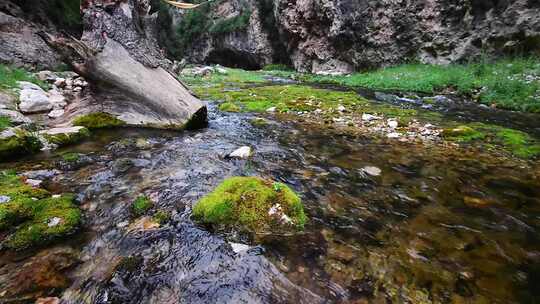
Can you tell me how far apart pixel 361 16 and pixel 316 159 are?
59.8 ft

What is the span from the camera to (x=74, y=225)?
2.91m

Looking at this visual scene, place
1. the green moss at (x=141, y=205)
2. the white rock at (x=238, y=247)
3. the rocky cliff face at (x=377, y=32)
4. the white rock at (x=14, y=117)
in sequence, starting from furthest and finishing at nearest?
the rocky cliff face at (x=377, y=32)
the white rock at (x=14, y=117)
the green moss at (x=141, y=205)
the white rock at (x=238, y=247)

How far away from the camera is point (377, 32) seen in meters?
18.9

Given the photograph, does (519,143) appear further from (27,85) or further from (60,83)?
(60,83)

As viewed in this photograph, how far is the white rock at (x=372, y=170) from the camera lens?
14.4 feet

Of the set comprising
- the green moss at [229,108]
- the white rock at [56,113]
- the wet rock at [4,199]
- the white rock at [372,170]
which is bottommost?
the green moss at [229,108]

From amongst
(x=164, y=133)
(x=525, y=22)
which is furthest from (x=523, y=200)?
(x=525, y=22)

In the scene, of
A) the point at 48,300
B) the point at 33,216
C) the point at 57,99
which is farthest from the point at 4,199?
the point at 57,99

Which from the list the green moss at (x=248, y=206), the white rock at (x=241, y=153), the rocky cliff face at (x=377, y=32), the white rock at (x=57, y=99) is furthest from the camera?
the rocky cliff face at (x=377, y=32)

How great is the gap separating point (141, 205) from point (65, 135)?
3.16 metres

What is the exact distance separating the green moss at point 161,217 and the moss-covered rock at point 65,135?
3235 mm

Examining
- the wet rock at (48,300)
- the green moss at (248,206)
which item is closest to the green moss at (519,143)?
the green moss at (248,206)

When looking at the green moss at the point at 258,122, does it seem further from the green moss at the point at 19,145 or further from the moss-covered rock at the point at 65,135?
the green moss at the point at 19,145

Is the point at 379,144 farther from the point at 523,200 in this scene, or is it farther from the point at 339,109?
the point at 339,109
